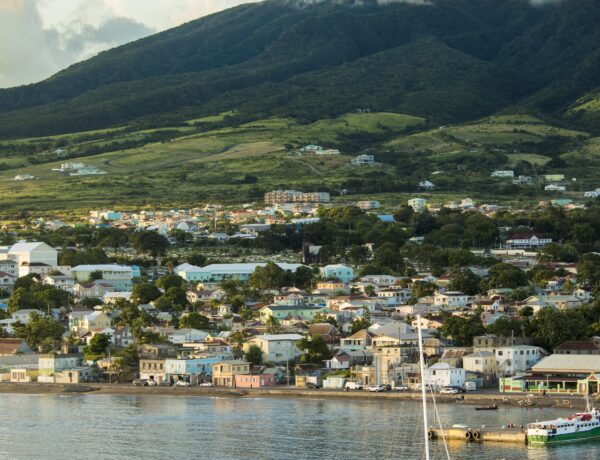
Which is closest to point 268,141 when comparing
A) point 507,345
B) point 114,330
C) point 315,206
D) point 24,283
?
point 315,206

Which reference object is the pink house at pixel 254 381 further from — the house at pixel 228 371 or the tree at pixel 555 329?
the tree at pixel 555 329

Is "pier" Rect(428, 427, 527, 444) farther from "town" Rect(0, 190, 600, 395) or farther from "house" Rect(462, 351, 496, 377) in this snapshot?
"house" Rect(462, 351, 496, 377)

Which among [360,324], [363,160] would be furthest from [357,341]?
[363,160]

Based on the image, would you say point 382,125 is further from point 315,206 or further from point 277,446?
point 277,446

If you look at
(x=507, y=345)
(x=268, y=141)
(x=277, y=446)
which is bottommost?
(x=277, y=446)

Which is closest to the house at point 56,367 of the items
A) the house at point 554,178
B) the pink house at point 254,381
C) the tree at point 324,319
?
the pink house at point 254,381

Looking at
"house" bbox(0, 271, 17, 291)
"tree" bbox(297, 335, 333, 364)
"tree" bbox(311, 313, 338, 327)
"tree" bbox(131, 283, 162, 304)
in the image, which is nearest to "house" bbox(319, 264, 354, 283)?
"tree" bbox(131, 283, 162, 304)
